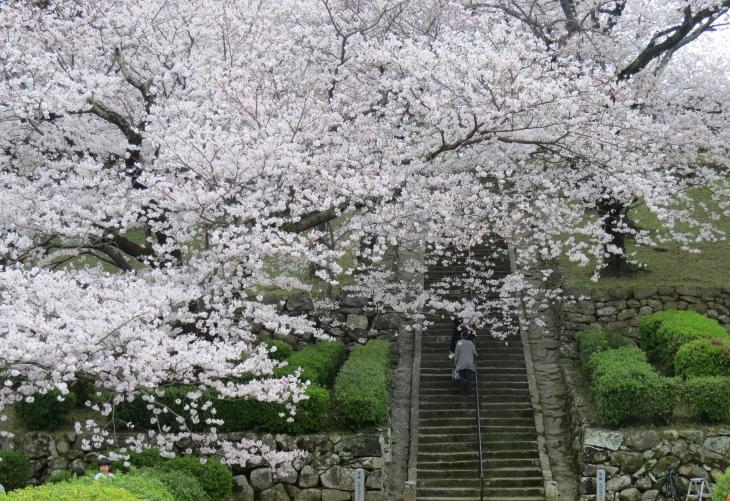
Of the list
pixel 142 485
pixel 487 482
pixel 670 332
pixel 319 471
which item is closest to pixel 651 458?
pixel 487 482

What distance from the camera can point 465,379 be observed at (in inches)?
546

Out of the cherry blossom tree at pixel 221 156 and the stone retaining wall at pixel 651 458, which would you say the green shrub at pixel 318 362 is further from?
the stone retaining wall at pixel 651 458

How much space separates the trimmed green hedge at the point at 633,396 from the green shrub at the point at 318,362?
162 inches

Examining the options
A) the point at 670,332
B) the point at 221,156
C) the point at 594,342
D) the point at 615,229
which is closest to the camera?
the point at 221,156

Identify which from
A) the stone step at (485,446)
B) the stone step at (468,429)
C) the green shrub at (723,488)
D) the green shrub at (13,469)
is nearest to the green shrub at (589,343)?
the stone step at (468,429)

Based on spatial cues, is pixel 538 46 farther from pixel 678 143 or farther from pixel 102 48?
pixel 102 48

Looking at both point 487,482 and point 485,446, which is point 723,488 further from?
point 485,446

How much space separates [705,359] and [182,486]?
7.71 meters

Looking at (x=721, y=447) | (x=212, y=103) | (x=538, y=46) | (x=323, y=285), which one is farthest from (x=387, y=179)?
(x=323, y=285)

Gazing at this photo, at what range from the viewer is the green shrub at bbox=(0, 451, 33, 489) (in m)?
10.1

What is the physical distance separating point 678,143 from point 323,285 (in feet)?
24.3

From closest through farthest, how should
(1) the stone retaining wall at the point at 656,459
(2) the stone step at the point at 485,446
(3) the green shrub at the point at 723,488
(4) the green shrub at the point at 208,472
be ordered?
(3) the green shrub at the point at 723,488, (4) the green shrub at the point at 208,472, (1) the stone retaining wall at the point at 656,459, (2) the stone step at the point at 485,446

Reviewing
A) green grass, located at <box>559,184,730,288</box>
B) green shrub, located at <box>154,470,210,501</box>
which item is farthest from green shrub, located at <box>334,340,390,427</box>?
green grass, located at <box>559,184,730,288</box>

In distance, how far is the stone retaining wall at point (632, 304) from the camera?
15.2 meters
